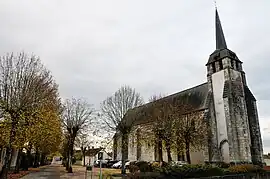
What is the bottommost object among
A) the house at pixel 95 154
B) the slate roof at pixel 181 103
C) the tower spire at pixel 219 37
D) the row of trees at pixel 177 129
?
the house at pixel 95 154

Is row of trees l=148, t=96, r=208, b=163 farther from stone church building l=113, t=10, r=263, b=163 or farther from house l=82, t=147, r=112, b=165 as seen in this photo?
house l=82, t=147, r=112, b=165

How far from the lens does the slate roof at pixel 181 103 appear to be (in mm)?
30558

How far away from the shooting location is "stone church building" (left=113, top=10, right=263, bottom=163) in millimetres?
32938

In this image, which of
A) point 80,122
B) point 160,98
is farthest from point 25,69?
point 160,98

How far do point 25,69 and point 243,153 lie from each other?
93.6 feet

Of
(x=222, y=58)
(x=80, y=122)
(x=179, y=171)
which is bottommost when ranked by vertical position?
(x=179, y=171)

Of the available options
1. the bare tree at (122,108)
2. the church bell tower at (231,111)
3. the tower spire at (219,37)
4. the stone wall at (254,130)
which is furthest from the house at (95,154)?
the tower spire at (219,37)

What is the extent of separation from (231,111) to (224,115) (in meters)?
1.34

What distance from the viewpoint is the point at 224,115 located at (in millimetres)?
35375

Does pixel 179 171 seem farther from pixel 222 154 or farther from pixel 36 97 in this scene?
pixel 222 154

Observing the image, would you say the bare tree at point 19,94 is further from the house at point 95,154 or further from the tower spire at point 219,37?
the tower spire at point 219,37

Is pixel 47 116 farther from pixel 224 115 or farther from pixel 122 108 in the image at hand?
pixel 224 115

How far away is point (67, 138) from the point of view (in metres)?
34.5

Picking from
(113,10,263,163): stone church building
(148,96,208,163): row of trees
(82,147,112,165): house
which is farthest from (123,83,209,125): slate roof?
(82,147,112,165): house
